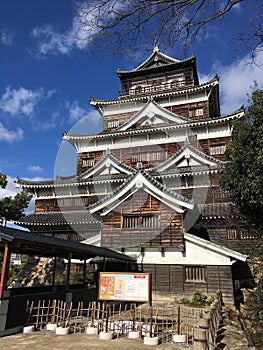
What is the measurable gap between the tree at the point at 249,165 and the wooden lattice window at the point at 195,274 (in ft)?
16.2

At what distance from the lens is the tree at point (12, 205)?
23828 millimetres

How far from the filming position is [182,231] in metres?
16.7

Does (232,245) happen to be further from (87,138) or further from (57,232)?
(87,138)

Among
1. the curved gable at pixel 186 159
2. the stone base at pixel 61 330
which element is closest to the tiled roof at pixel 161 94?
the curved gable at pixel 186 159

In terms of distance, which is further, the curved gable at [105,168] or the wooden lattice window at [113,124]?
the wooden lattice window at [113,124]

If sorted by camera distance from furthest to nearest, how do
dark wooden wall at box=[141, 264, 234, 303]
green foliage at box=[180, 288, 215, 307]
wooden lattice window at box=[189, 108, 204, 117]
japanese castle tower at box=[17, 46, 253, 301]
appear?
1. wooden lattice window at box=[189, 108, 204, 117]
2. japanese castle tower at box=[17, 46, 253, 301]
3. dark wooden wall at box=[141, 264, 234, 303]
4. green foliage at box=[180, 288, 215, 307]

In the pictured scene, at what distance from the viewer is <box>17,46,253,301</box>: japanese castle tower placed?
16.5 m

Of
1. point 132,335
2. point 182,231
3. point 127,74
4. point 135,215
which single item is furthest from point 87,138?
point 132,335

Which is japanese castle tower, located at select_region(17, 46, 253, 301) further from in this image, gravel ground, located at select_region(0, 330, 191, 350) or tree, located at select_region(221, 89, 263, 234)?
gravel ground, located at select_region(0, 330, 191, 350)

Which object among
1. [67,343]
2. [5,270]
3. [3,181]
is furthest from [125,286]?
[3,181]

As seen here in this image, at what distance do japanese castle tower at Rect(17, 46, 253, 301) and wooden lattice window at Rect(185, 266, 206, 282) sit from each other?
0.18 ft

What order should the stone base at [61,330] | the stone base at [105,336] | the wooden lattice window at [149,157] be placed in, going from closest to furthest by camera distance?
the stone base at [105,336] → the stone base at [61,330] → the wooden lattice window at [149,157]

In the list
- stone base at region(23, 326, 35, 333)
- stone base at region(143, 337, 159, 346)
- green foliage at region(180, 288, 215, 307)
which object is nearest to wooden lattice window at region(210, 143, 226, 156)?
green foliage at region(180, 288, 215, 307)

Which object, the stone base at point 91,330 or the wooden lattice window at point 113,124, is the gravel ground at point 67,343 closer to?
the stone base at point 91,330
